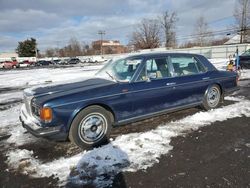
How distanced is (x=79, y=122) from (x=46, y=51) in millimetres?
119347

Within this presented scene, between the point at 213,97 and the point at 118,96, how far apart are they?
313 centimetres

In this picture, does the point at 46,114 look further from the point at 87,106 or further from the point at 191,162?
the point at 191,162

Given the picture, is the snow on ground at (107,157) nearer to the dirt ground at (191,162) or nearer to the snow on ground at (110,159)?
the snow on ground at (110,159)

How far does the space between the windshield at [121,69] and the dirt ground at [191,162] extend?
1162mm

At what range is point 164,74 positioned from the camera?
5684mm

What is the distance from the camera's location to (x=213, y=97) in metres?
6.78

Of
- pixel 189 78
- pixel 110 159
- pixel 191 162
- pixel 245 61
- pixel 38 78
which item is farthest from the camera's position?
pixel 38 78

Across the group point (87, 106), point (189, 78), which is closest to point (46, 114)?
point (87, 106)

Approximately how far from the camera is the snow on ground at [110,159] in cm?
365

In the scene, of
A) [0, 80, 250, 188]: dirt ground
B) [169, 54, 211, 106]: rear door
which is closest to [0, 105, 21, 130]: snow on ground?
[0, 80, 250, 188]: dirt ground

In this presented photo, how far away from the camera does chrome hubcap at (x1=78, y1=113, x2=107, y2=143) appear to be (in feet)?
15.0

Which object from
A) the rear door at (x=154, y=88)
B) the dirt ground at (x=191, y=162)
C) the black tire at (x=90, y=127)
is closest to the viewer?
the dirt ground at (x=191, y=162)

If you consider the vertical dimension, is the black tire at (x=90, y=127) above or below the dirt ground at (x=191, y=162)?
above

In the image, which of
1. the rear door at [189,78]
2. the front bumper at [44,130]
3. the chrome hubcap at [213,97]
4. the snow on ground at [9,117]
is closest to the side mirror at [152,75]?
the rear door at [189,78]
